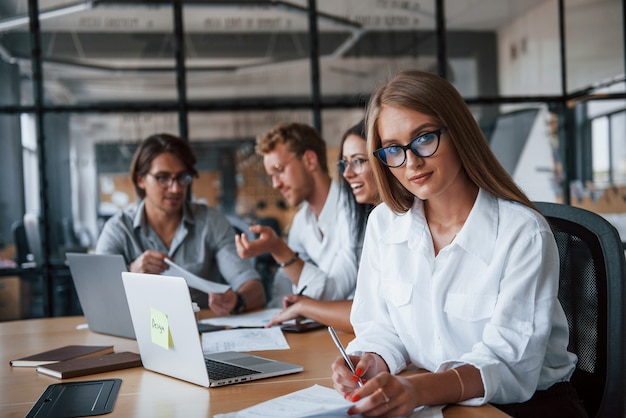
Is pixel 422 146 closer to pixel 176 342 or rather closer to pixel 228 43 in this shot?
pixel 176 342

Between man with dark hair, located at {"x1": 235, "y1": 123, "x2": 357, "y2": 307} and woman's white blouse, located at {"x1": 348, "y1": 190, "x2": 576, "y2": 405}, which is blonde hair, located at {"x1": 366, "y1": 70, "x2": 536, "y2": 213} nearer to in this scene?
woman's white blouse, located at {"x1": 348, "y1": 190, "x2": 576, "y2": 405}

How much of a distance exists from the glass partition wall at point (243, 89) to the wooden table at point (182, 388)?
8.43 feet

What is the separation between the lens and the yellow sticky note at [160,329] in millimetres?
1659

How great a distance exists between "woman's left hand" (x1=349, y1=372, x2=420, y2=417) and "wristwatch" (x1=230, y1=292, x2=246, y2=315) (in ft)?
4.83

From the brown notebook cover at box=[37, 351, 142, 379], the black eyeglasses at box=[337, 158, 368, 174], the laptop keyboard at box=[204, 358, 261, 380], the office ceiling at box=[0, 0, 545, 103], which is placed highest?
the office ceiling at box=[0, 0, 545, 103]

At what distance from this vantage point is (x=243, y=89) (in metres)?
4.90

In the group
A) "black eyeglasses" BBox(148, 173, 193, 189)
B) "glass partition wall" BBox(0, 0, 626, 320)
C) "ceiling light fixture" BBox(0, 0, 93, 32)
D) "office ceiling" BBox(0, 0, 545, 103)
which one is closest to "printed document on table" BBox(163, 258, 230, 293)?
"black eyeglasses" BBox(148, 173, 193, 189)

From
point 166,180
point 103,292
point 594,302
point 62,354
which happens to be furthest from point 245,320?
point 594,302

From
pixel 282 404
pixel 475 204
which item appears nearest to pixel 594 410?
pixel 475 204

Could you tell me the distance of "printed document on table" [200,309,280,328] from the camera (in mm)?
2393

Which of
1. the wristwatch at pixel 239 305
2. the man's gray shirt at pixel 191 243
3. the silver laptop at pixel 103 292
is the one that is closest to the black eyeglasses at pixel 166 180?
the man's gray shirt at pixel 191 243

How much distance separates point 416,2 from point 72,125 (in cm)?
260

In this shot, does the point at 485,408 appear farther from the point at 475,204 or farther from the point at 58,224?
the point at 58,224

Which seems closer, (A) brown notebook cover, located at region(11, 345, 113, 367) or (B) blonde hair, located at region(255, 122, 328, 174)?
(A) brown notebook cover, located at region(11, 345, 113, 367)
